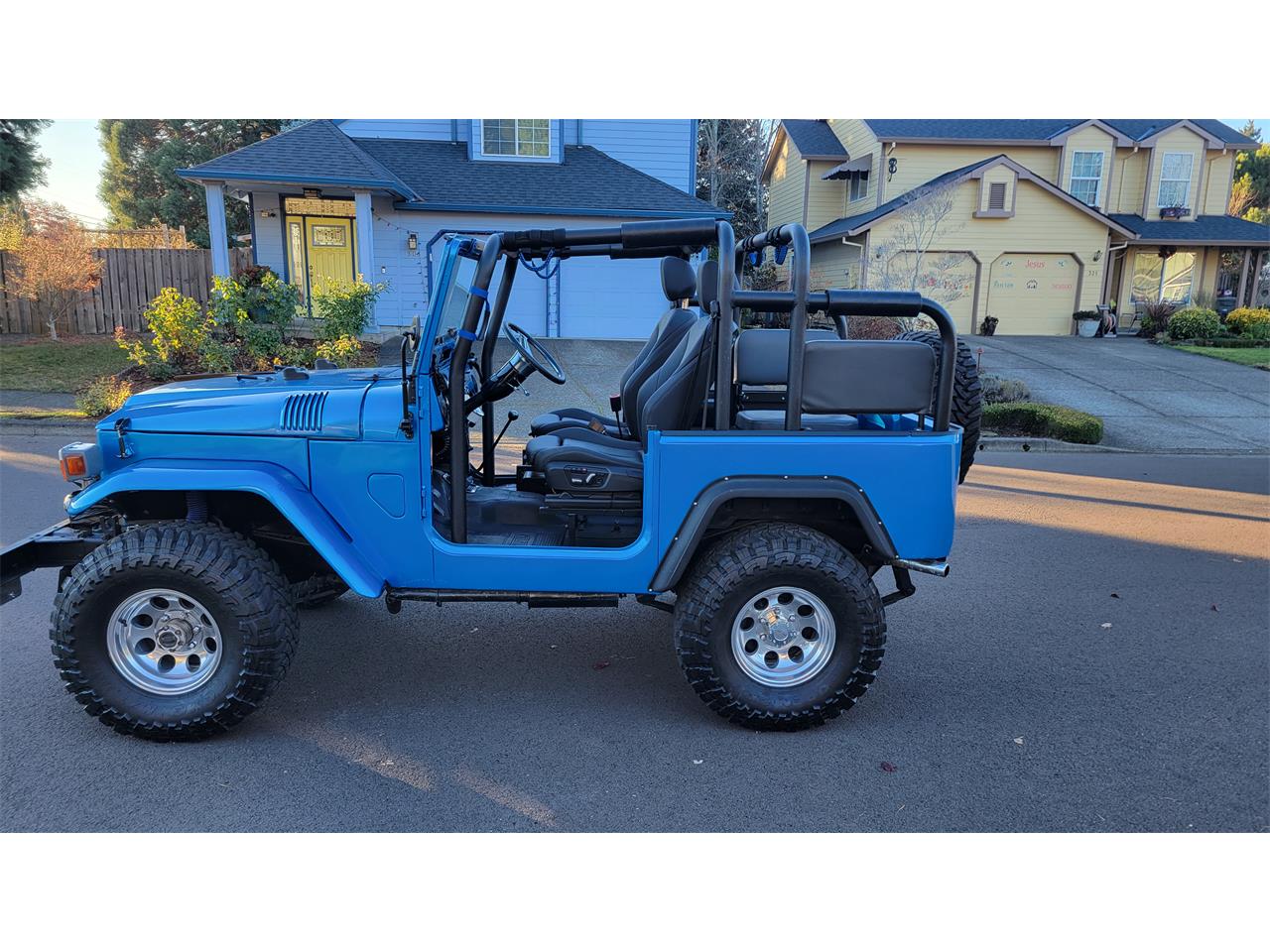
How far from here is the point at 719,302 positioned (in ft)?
11.4

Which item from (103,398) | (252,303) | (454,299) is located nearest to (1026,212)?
(252,303)

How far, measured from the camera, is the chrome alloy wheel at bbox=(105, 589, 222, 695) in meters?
3.41

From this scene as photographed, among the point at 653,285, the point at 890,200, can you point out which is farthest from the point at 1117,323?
the point at 653,285

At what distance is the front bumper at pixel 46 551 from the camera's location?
3.54 metres

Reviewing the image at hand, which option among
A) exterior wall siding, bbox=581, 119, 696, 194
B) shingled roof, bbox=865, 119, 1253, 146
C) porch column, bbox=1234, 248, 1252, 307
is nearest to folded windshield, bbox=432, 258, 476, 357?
exterior wall siding, bbox=581, 119, 696, 194

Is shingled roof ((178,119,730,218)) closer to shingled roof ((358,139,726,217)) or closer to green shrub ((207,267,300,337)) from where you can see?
shingled roof ((358,139,726,217))

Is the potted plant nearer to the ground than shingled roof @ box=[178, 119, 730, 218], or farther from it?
nearer to the ground

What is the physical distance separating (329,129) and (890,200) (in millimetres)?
14574

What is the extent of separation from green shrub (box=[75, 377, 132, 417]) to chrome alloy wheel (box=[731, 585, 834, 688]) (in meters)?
10.1

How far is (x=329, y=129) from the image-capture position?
17453mm

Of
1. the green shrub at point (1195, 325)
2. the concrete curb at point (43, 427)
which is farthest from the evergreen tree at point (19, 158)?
the green shrub at point (1195, 325)

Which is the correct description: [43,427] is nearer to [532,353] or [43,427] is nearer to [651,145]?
[532,353]

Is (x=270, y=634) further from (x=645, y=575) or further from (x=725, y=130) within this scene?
(x=725, y=130)

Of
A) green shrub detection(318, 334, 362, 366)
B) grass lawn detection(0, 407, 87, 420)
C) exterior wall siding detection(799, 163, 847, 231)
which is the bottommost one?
grass lawn detection(0, 407, 87, 420)
